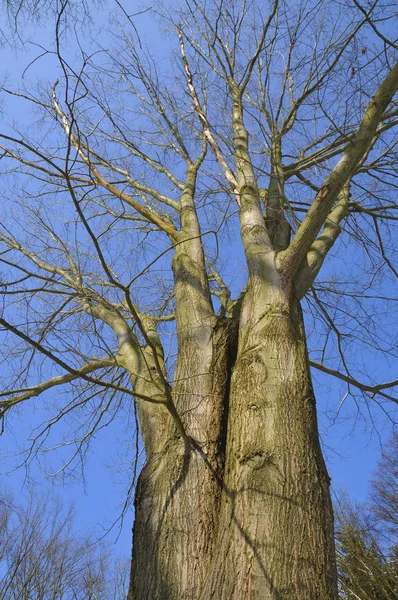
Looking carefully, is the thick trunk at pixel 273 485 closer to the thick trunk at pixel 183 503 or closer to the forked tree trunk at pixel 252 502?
the forked tree trunk at pixel 252 502

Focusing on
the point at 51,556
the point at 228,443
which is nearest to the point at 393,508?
the point at 51,556

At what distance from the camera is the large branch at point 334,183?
2.39 m

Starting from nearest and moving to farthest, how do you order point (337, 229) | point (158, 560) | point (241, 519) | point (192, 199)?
point (241, 519) → point (158, 560) → point (337, 229) → point (192, 199)

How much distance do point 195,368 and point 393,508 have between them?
1129cm

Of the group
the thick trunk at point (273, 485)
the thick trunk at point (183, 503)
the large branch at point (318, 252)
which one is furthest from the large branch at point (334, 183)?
the thick trunk at point (183, 503)

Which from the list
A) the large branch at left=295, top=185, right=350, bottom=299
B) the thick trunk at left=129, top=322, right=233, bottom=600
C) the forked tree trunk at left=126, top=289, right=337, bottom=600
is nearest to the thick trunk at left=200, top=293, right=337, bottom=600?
the forked tree trunk at left=126, top=289, right=337, bottom=600

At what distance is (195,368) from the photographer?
2283mm

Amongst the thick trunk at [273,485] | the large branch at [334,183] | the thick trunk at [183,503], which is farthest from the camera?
the large branch at [334,183]

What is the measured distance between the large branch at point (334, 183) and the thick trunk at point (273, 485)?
40 cm

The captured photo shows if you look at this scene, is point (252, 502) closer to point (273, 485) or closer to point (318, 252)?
point (273, 485)

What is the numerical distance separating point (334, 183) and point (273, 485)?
1.59m

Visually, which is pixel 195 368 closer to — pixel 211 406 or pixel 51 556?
pixel 211 406

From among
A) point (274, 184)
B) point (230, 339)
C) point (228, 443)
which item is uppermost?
point (274, 184)

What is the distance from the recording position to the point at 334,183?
8.02 ft
